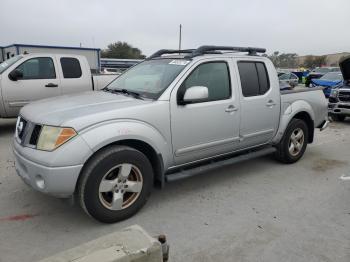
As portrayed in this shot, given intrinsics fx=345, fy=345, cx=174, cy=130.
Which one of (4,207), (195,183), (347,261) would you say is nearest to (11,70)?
(4,207)

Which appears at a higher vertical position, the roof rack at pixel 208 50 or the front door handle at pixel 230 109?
the roof rack at pixel 208 50

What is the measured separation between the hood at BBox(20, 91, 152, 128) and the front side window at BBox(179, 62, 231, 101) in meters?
0.74

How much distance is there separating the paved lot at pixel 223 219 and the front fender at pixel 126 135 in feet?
2.44

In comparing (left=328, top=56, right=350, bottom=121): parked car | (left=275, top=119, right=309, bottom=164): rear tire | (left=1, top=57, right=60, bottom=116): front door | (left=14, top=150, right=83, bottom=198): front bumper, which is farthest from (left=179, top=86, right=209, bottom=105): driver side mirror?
(left=328, top=56, right=350, bottom=121): parked car

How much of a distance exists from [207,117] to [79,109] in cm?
154

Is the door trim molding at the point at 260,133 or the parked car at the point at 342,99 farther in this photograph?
the parked car at the point at 342,99

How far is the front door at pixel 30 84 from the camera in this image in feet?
25.1

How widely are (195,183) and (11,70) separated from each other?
5245 millimetres

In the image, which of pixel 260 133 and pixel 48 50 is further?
pixel 48 50

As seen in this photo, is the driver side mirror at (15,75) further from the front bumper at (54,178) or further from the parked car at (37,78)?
the front bumper at (54,178)

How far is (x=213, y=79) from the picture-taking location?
441 cm

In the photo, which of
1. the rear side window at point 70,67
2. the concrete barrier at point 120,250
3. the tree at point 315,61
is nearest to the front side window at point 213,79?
the concrete barrier at point 120,250

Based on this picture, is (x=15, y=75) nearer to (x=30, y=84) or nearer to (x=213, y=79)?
(x=30, y=84)

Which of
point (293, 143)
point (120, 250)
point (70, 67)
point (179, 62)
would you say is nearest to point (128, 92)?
point (179, 62)
